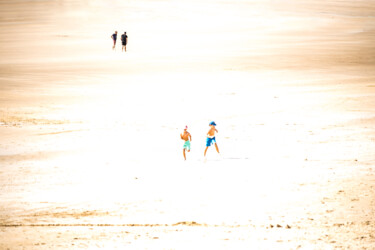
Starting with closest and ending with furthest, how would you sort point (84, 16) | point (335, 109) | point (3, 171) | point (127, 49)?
1. point (3, 171)
2. point (335, 109)
3. point (127, 49)
4. point (84, 16)

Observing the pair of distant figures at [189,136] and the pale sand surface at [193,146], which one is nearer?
the pale sand surface at [193,146]

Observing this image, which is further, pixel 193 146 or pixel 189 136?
pixel 193 146

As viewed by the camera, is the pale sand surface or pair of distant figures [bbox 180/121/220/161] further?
pair of distant figures [bbox 180/121/220/161]

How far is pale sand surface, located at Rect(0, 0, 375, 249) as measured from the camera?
8984mm

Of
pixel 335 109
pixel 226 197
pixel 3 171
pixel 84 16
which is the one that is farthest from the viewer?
pixel 84 16

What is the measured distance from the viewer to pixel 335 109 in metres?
19.2

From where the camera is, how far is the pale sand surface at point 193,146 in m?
8.98

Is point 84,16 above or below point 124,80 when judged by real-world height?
above

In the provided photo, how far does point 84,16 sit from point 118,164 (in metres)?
47.6

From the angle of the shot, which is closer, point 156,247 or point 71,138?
point 156,247

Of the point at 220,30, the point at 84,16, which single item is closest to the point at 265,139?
the point at 220,30

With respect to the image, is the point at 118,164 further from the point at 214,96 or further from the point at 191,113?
the point at 214,96

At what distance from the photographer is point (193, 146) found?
49.7ft

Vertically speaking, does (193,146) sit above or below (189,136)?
below
